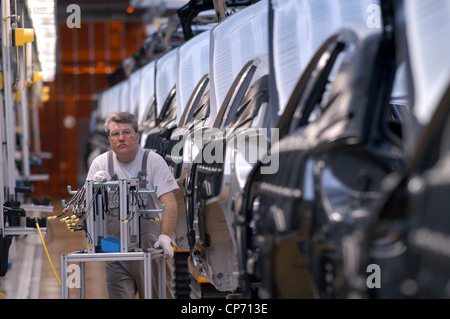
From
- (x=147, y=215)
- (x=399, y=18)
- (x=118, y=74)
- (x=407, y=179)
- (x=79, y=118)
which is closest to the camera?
(x=407, y=179)

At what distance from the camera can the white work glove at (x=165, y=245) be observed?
5438 mm

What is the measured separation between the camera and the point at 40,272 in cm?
1063

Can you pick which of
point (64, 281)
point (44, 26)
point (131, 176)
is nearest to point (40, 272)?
point (44, 26)

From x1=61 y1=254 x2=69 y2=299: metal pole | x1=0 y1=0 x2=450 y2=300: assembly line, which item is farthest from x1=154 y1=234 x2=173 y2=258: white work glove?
x1=61 y1=254 x2=69 y2=299: metal pole

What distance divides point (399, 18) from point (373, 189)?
54cm

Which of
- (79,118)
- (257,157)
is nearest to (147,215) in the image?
(257,157)

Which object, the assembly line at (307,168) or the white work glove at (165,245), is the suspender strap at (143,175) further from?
the white work glove at (165,245)

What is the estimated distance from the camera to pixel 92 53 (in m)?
27.8

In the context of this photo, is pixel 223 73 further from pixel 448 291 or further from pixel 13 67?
pixel 13 67

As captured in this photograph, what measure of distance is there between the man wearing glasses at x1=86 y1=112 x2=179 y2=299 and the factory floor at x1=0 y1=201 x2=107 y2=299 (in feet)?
5.12

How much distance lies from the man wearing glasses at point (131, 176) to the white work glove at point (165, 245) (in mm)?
114

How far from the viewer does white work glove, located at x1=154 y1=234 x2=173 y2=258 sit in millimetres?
5438

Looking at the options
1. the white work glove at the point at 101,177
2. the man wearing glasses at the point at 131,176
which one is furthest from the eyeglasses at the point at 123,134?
the white work glove at the point at 101,177

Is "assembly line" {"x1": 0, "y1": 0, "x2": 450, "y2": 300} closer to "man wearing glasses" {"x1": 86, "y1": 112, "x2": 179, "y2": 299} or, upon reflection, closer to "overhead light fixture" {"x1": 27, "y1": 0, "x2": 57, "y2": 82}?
"man wearing glasses" {"x1": 86, "y1": 112, "x2": 179, "y2": 299}
